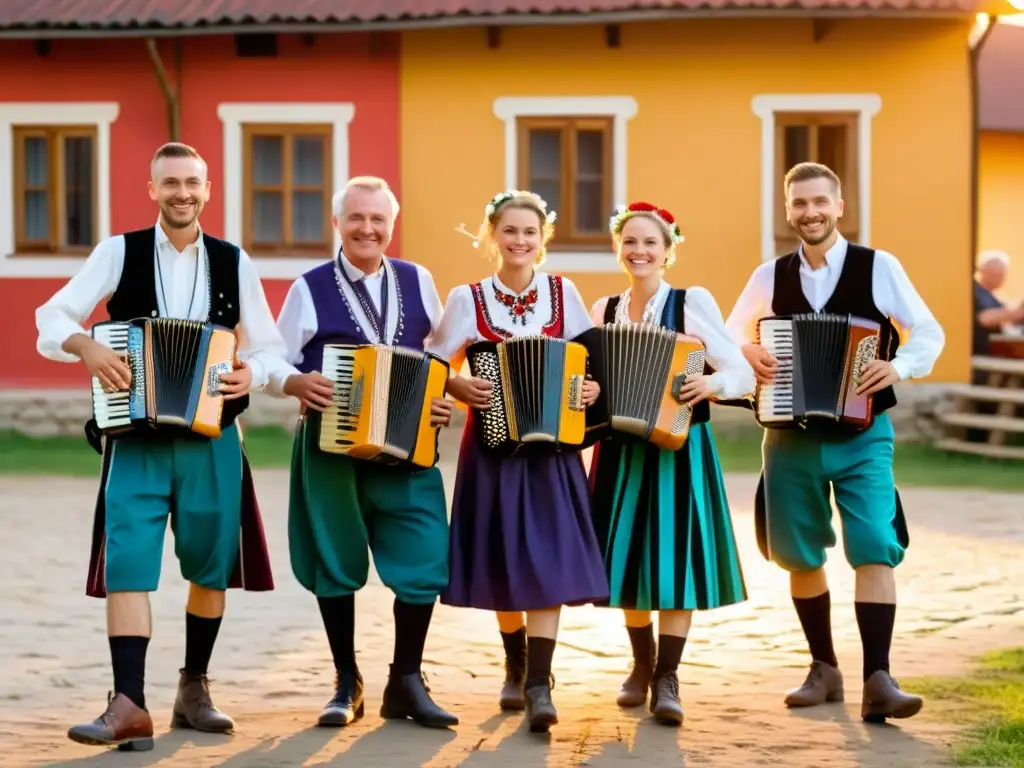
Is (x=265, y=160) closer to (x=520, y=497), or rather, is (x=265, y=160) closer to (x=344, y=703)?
(x=520, y=497)

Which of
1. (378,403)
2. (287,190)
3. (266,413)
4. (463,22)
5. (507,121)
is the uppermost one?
(463,22)

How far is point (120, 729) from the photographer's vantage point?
5.52 metres

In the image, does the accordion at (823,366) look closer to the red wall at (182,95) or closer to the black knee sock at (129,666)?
the black knee sock at (129,666)

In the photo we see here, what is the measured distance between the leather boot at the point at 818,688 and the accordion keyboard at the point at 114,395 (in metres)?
2.42

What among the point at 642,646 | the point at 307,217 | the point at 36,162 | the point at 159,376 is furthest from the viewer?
the point at 36,162

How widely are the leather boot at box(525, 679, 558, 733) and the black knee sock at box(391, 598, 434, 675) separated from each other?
0.41 metres

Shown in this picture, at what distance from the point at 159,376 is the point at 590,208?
12156 mm

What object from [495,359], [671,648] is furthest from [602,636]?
[495,359]

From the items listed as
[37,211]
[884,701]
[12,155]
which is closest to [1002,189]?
[37,211]

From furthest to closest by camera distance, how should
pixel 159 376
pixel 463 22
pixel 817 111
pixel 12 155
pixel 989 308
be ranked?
1. pixel 12 155
2. pixel 817 111
3. pixel 989 308
4. pixel 463 22
5. pixel 159 376

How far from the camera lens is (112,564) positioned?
575 cm

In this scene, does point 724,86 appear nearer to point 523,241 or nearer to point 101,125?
point 101,125

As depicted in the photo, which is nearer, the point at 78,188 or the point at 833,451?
the point at 833,451

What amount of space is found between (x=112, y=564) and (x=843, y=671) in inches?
113
